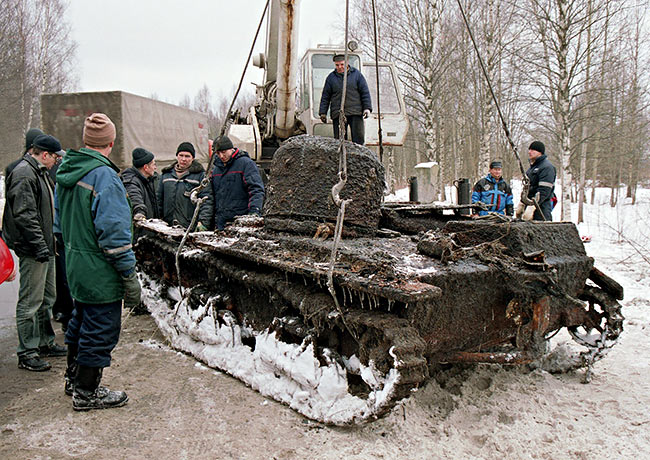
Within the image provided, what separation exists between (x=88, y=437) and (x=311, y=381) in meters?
1.22

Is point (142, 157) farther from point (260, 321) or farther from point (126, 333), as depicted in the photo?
point (260, 321)

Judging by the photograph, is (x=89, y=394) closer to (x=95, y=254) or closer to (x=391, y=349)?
(x=95, y=254)

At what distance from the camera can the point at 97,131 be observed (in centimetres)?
309

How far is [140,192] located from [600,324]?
4520 mm

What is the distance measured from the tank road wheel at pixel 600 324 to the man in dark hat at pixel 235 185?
2.88m

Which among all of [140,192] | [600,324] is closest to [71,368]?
[140,192]

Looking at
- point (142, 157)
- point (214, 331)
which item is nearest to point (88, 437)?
point (214, 331)

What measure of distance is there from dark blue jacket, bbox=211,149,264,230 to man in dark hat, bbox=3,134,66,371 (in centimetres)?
151

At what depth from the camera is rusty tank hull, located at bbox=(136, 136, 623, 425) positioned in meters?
2.58

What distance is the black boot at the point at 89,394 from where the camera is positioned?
304 cm

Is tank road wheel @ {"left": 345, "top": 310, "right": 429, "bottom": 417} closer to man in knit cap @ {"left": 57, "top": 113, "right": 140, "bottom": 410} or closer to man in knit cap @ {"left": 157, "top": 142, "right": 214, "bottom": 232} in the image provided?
man in knit cap @ {"left": 57, "top": 113, "right": 140, "bottom": 410}

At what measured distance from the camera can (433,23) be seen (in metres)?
15.1

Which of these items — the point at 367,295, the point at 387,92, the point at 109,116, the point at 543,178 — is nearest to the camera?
the point at 367,295

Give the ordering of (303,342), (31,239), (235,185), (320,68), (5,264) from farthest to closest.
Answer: (320,68) < (235,185) < (31,239) < (5,264) < (303,342)
